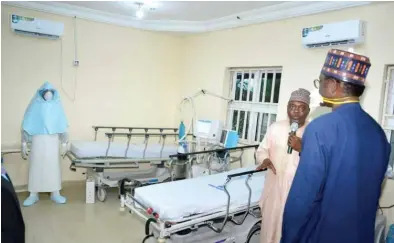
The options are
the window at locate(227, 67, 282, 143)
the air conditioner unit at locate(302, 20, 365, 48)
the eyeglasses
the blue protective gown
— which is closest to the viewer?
the blue protective gown

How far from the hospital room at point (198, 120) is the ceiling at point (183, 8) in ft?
0.11

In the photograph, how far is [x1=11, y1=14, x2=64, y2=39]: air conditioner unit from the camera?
422 centimetres

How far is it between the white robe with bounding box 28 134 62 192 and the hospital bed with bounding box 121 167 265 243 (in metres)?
1.84

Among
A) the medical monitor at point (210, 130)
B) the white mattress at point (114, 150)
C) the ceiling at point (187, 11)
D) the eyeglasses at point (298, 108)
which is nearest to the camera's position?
the eyeglasses at point (298, 108)

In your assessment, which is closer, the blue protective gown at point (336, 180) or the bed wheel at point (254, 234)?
the blue protective gown at point (336, 180)

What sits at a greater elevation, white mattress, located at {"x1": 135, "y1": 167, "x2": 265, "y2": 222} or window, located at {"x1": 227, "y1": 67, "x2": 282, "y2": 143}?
window, located at {"x1": 227, "y1": 67, "x2": 282, "y2": 143}

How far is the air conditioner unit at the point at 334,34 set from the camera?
3.29 m

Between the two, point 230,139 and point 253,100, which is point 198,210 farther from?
point 253,100

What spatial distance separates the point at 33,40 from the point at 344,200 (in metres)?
4.54

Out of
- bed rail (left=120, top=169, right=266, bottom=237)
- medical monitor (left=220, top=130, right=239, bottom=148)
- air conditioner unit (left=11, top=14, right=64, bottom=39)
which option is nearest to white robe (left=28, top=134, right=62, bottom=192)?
air conditioner unit (left=11, top=14, right=64, bottom=39)

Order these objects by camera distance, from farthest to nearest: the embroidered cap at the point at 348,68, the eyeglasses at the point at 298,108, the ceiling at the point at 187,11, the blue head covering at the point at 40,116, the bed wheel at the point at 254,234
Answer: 1. the blue head covering at the point at 40,116
2. the ceiling at the point at 187,11
3. the bed wheel at the point at 254,234
4. the eyeglasses at the point at 298,108
5. the embroidered cap at the point at 348,68

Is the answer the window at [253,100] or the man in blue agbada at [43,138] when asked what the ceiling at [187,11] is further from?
the man in blue agbada at [43,138]

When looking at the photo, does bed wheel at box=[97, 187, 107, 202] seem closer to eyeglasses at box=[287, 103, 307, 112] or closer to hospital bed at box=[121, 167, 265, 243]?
hospital bed at box=[121, 167, 265, 243]

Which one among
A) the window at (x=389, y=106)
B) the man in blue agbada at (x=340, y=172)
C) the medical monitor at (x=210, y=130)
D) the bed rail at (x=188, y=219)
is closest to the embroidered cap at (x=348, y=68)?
the man in blue agbada at (x=340, y=172)
